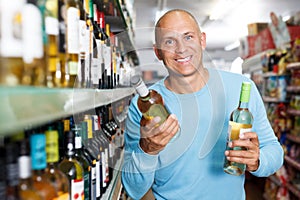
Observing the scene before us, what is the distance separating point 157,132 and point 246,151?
37cm

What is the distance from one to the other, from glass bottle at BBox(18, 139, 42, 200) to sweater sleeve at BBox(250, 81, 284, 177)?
1.05m

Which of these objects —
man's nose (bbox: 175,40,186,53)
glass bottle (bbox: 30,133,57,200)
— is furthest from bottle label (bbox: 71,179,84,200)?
man's nose (bbox: 175,40,186,53)

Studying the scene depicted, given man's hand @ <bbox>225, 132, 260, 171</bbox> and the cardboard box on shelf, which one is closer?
man's hand @ <bbox>225, 132, 260, 171</bbox>

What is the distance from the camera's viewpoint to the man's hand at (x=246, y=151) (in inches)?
54.8

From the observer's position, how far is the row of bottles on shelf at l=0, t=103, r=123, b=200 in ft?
2.33

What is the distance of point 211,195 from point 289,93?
3.73 meters

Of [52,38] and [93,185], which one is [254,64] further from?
[52,38]

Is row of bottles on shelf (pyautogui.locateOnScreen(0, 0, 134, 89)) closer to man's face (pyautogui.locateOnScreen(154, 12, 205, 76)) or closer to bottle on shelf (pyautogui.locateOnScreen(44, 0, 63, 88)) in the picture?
bottle on shelf (pyautogui.locateOnScreen(44, 0, 63, 88))

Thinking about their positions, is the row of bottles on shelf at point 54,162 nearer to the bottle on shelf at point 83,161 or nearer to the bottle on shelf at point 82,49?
the bottle on shelf at point 83,161

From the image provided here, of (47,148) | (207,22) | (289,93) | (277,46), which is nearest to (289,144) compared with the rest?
(289,93)

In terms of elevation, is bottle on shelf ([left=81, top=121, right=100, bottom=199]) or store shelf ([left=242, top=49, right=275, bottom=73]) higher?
store shelf ([left=242, top=49, right=275, bottom=73])

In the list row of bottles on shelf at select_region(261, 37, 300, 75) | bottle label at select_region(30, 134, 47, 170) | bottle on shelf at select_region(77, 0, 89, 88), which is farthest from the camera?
row of bottles on shelf at select_region(261, 37, 300, 75)

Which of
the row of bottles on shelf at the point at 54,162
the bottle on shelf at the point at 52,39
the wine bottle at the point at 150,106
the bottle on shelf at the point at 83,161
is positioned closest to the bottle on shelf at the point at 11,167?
the row of bottles on shelf at the point at 54,162

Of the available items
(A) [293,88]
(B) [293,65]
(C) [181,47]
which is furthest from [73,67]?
(A) [293,88]
